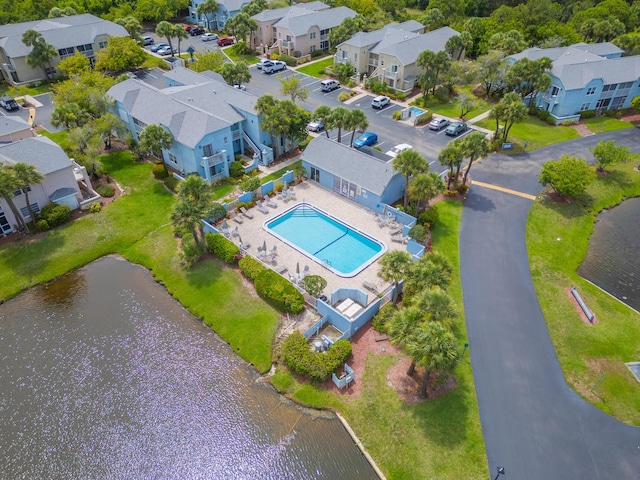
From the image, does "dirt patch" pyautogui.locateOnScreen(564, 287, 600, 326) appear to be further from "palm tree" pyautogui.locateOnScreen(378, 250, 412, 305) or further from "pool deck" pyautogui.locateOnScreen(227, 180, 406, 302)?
"palm tree" pyautogui.locateOnScreen(378, 250, 412, 305)

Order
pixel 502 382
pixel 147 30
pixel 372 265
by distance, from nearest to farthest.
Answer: pixel 502 382 < pixel 372 265 < pixel 147 30

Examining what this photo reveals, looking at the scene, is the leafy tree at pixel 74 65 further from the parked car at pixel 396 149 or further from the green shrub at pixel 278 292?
the green shrub at pixel 278 292

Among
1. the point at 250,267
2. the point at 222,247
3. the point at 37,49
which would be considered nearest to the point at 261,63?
the point at 37,49

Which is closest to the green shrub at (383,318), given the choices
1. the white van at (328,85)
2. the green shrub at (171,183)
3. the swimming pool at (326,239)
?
the swimming pool at (326,239)

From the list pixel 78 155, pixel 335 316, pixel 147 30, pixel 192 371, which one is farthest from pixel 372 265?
pixel 147 30

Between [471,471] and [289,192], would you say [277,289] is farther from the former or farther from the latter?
[471,471]

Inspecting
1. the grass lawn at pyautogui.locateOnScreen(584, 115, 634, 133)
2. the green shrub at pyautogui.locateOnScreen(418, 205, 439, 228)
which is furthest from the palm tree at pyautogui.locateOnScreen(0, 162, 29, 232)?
the grass lawn at pyautogui.locateOnScreen(584, 115, 634, 133)
